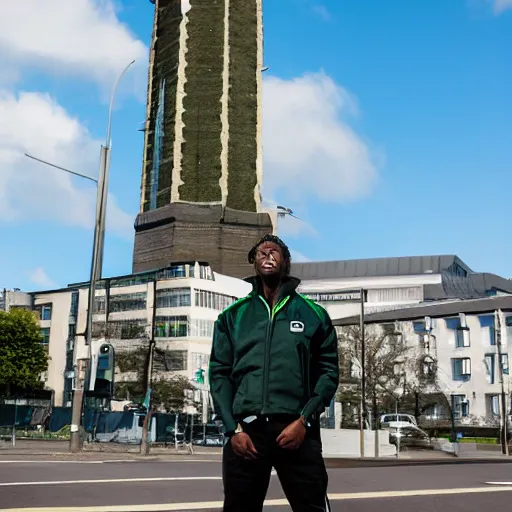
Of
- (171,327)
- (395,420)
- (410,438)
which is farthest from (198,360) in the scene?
(410,438)

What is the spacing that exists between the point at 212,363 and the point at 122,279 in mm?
76928

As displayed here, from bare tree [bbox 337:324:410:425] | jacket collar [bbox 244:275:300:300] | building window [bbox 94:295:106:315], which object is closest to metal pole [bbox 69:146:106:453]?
jacket collar [bbox 244:275:300:300]

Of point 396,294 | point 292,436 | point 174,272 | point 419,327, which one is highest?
point 396,294

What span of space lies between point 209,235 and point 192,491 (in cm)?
8072

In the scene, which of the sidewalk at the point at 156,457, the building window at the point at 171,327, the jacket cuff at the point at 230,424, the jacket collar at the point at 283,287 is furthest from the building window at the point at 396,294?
the jacket cuff at the point at 230,424

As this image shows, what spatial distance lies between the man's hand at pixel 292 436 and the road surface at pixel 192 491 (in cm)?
438

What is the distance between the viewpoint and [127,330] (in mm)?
76938

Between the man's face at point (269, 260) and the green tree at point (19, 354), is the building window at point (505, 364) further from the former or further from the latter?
the man's face at point (269, 260)

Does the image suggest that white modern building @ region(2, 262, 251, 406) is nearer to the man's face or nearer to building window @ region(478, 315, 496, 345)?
building window @ region(478, 315, 496, 345)

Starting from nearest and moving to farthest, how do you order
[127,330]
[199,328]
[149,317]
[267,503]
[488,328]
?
[267,503], [488,328], [199,328], [149,317], [127,330]

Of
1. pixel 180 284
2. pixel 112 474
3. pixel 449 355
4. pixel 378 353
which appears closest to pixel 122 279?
pixel 180 284

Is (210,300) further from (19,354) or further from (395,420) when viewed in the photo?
(395,420)

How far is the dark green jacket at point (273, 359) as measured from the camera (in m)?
4.04

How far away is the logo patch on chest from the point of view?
4.13m
